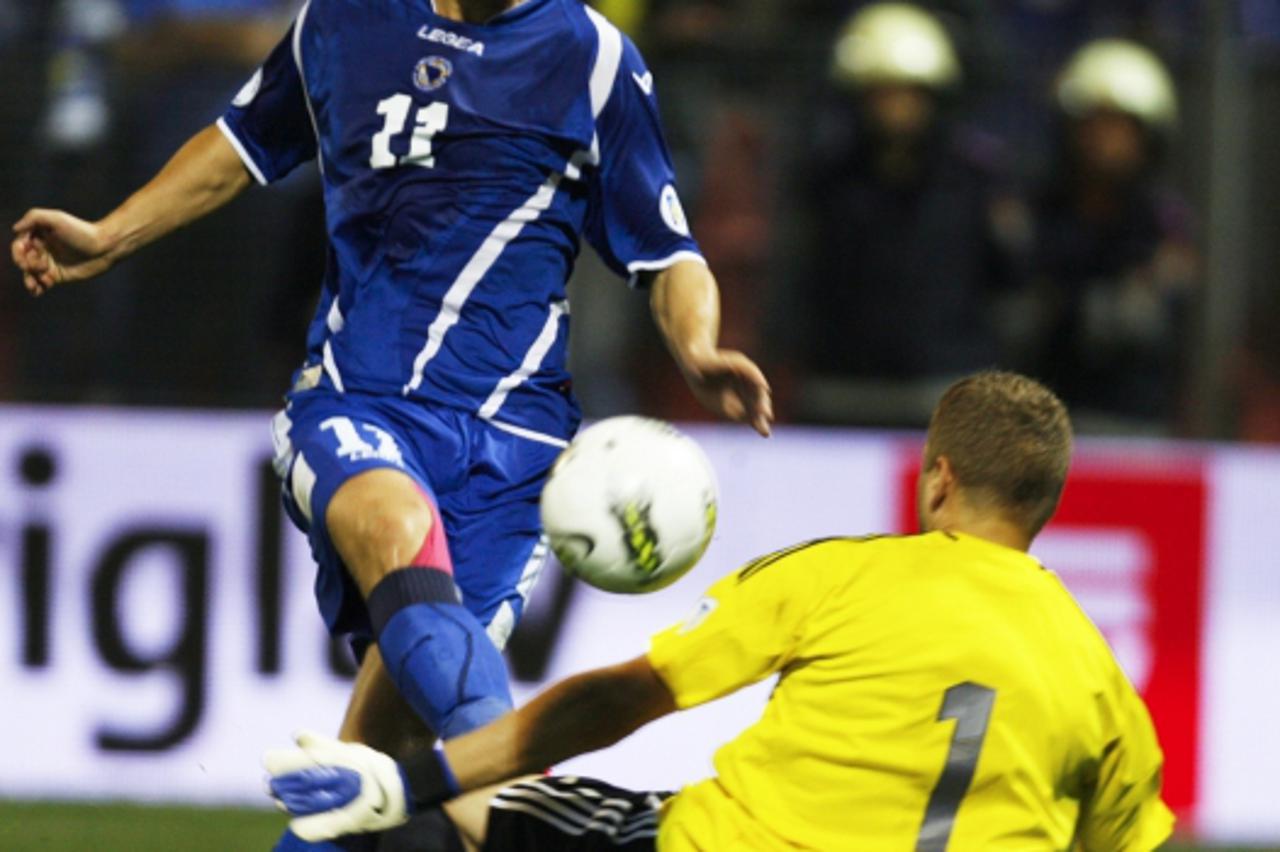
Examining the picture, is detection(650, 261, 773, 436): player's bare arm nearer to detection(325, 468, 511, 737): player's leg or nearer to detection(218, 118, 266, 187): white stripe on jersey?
detection(325, 468, 511, 737): player's leg

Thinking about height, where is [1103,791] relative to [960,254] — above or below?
below

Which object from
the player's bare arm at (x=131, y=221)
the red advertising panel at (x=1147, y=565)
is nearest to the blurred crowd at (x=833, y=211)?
the red advertising panel at (x=1147, y=565)

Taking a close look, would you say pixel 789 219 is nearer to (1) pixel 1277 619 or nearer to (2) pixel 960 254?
(2) pixel 960 254

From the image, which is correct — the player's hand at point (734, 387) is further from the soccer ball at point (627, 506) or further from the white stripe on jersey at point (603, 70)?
the white stripe on jersey at point (603, 70)

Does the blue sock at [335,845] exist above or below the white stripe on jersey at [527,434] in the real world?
below

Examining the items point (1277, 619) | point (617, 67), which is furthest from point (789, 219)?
point (617, 67)

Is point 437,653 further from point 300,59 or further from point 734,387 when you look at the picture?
point 300,59

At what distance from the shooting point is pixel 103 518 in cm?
718

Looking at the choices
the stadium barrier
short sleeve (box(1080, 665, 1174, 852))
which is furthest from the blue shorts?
the stadium barrier

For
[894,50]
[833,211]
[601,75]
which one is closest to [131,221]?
[601,75]

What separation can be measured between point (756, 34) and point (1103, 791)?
4899 mm

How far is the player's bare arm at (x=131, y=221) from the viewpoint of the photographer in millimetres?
4387

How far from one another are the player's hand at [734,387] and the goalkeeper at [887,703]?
1.66ft

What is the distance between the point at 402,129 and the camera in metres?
4.23
